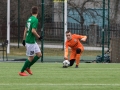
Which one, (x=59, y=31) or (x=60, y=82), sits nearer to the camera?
(x=60, y=82)

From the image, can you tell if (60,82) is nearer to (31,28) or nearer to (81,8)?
(31,28)

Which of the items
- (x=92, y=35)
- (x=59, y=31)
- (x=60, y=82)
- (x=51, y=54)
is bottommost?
(x=51, y=54)

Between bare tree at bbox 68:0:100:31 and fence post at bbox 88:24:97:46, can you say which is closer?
fence post at bbox 88:24:97:46

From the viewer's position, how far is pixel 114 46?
76.6ft

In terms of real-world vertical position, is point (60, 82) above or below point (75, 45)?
below

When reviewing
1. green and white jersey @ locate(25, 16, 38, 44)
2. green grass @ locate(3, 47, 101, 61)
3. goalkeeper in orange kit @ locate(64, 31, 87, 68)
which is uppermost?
green and white jersey @ locate(25, 16, 38, 44)

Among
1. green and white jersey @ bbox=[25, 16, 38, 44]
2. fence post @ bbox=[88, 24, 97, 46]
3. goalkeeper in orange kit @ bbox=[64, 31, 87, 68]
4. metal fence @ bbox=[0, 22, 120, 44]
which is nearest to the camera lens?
green and white jersey @ bbox=[25, 16, 38, 44]

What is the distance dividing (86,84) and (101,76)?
2.26 meters

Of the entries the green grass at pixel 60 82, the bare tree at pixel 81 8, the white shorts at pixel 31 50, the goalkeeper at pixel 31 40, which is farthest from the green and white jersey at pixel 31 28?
the bare tree at pixel 81 8

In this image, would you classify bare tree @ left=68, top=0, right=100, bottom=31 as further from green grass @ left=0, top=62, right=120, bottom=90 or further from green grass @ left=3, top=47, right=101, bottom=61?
green grass @ left=0, top=62, right=120, bottom=90

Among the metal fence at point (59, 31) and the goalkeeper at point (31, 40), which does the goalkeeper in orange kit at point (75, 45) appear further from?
the metal fence at point (59, 31)

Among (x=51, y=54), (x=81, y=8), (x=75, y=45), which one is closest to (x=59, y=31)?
(x=51, y=54)

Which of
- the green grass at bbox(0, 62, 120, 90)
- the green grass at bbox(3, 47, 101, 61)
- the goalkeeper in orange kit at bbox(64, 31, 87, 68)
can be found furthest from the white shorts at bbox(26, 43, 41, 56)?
the green grass at bbox(3, 47, 101, 61)

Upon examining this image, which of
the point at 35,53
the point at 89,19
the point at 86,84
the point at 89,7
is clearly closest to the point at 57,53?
the point at 89,19
